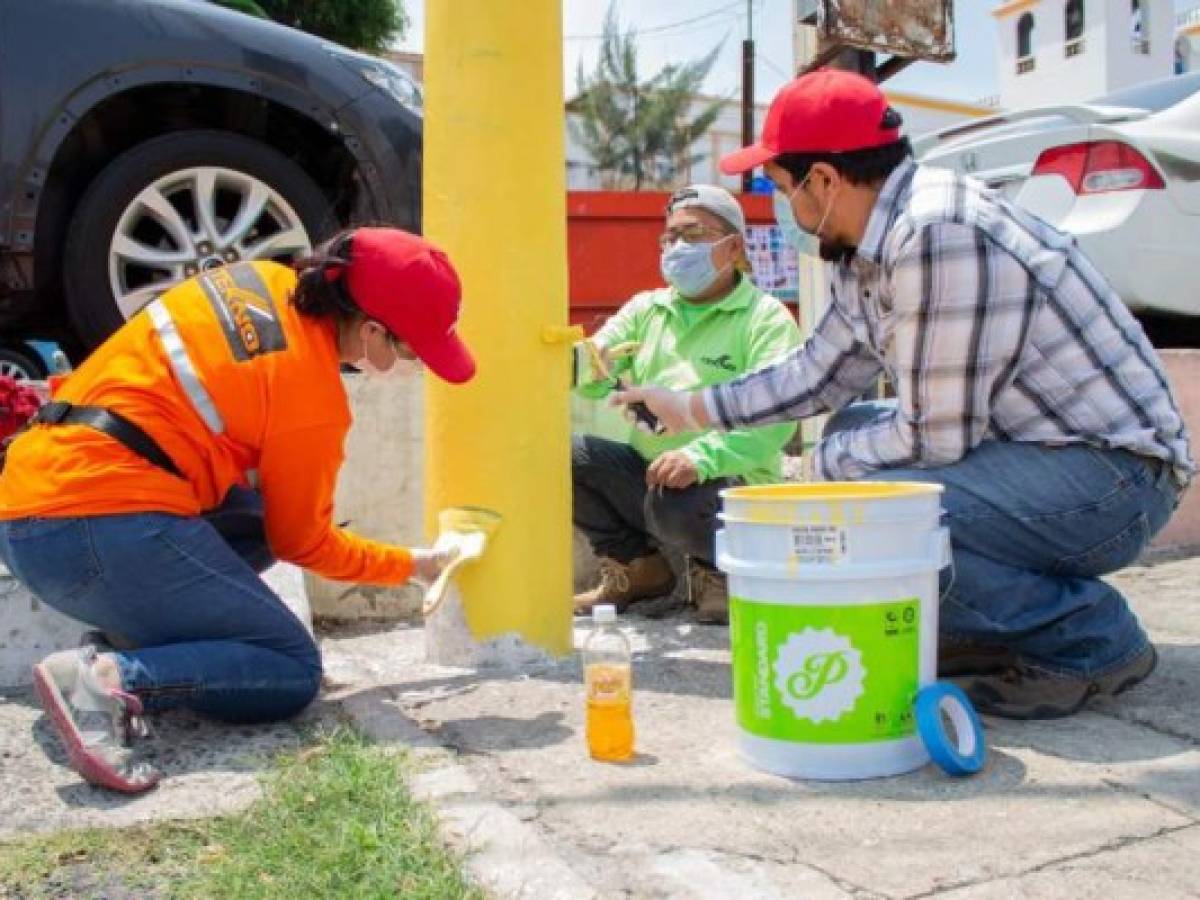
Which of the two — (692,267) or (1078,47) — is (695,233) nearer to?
(692,267)

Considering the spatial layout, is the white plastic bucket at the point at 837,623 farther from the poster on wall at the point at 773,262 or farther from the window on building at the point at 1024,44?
the window on building at the point at 1024,44

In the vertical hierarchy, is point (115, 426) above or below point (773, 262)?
below

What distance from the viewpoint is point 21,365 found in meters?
4.25

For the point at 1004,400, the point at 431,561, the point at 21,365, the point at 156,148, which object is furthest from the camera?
the point at 21,365

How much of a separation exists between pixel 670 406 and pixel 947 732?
1.16 metres

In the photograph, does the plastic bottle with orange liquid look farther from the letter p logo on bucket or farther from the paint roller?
the paint roller

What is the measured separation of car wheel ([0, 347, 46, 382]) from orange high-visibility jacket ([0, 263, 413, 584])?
193 centimetres

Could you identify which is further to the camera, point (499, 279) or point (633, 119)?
point (633, 119)

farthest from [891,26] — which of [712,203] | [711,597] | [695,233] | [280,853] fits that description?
[280,853]

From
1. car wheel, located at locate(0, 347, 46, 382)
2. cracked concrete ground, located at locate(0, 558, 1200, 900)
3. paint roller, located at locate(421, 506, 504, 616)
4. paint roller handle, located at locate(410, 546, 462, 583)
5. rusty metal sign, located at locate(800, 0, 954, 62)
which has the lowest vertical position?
cracked concrete ground, located at locate(0, 558, 1200, 900)

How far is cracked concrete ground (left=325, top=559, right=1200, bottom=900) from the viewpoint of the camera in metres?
1.70

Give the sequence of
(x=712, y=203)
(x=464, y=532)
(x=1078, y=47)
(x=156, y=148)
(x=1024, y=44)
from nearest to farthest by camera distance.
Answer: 1. (x=464, y=532)
2. (x=712, y=203)
3. (x=156, y=148)
4. (x=1078, y=47)
5. (x=1024, y=44)

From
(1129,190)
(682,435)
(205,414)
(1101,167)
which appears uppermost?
(1101,167)

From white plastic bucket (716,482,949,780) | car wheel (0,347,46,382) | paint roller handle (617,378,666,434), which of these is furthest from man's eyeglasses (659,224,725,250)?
car wheel (0,347,46,382)
